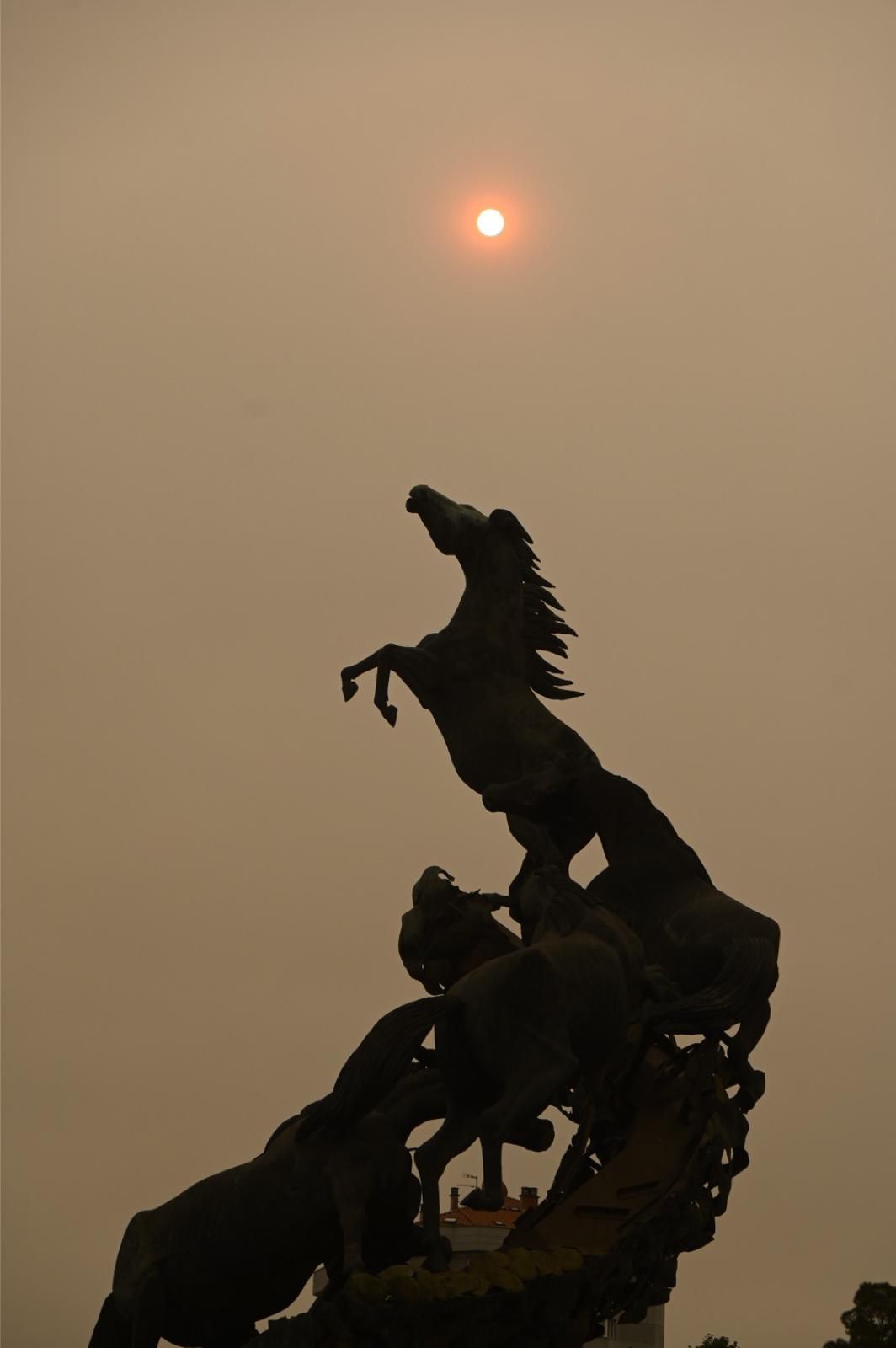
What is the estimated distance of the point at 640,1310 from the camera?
7125mm

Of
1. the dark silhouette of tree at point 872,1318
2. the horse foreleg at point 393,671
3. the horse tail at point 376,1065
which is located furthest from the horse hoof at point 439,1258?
the dark silhouette of tree at point 872,1318

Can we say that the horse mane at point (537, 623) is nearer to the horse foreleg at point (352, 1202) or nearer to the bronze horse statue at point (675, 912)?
the bronze horse statue at point (675, 912)

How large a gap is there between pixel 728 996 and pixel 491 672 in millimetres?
1818

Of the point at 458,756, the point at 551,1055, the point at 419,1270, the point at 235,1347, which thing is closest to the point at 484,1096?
the point at 551,1055

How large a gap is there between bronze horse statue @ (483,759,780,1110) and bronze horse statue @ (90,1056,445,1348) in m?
1.49

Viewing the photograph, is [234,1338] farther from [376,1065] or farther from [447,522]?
[447,522]

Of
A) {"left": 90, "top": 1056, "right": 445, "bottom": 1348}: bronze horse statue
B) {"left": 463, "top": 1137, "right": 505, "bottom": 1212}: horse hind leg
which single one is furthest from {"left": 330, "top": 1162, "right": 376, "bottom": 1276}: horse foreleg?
{"left": 463, "top": 1137, "right": 505, "bottom": 1212}: horse hind leg

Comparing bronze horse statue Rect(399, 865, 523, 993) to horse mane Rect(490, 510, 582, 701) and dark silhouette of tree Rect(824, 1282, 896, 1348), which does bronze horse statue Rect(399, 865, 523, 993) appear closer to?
horse mane Rect(490, 510, 582, 701)

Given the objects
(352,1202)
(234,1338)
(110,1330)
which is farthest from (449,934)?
(110,1330)

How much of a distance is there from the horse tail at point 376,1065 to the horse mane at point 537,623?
86.7 inches

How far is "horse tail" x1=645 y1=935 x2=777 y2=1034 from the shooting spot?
759cm

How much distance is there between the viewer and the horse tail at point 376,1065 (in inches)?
261

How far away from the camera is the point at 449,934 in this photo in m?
7.77

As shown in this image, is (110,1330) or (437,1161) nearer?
(437,1161)
